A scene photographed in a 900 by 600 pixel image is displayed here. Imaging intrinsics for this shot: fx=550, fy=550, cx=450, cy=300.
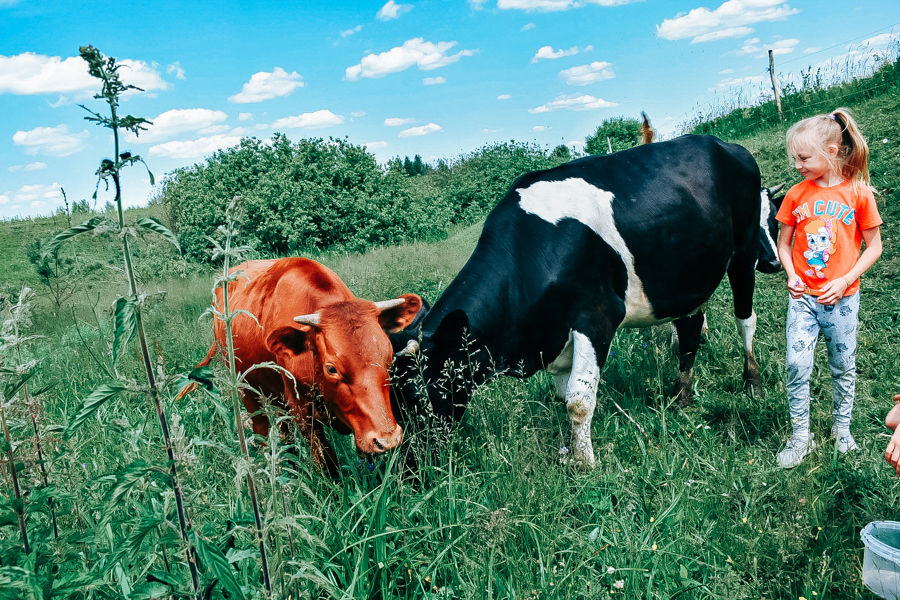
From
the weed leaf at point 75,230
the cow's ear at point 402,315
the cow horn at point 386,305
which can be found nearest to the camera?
the weed leaf at point 75,230

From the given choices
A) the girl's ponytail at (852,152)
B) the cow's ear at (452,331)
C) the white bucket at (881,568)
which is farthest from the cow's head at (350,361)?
the girl's ponytail at (852,152)

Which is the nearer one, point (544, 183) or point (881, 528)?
point (881, 528)

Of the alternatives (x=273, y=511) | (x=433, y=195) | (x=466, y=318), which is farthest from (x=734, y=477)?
(x=433, y=195)

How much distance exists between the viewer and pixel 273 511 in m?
1.48

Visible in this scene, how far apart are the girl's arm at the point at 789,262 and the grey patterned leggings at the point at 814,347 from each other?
0.06 metres

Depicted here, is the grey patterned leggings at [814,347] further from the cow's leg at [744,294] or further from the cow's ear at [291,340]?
the cow's ear at [291,340]

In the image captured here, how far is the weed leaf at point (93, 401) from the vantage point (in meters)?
1.14

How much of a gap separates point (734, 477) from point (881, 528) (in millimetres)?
721

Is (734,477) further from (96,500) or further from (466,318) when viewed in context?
(96,500)

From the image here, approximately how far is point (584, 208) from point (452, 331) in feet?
4.01

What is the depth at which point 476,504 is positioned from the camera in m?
2.40

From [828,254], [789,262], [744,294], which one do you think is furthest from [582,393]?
[744,294]

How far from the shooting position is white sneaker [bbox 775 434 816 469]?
302 cm

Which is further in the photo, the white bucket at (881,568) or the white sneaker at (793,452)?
the white sneaker at (793,452)
